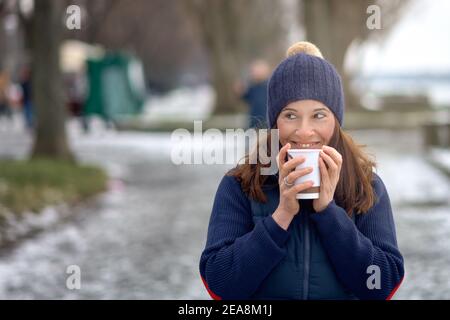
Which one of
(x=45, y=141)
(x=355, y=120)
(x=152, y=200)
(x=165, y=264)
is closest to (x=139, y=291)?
(x=165, y=264)

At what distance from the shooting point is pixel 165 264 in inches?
303

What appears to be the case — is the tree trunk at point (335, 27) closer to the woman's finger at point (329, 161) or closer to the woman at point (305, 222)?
the woman at point (305, 222)

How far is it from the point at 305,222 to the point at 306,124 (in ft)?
0.94

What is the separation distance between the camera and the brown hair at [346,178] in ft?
7.89

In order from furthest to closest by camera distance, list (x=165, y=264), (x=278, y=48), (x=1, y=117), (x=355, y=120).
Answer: (x=278, y=48) → (x=1, y=117) → (x=355, y=120) → (x=165, y=264)

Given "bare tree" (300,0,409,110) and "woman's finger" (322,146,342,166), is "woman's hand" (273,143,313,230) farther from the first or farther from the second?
"bare tree" (300,0,409,110)

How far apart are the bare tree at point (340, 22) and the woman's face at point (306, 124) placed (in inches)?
724

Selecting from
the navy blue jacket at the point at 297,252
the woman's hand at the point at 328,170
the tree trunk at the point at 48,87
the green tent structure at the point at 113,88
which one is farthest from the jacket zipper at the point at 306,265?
the green tent structure at the point at 113,88

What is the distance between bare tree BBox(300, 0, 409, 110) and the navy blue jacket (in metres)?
18.3

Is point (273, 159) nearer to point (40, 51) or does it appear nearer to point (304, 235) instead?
point (304, 235)

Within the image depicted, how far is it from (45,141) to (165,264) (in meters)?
7.70

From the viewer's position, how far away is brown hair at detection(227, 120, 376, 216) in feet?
7.89

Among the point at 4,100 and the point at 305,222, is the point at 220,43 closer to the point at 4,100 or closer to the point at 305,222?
the point at 4,100

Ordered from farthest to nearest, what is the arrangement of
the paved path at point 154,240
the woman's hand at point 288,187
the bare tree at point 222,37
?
the bare tree at point 222,37
the paved path at point 154,240
the woman's hand at point 288,187
